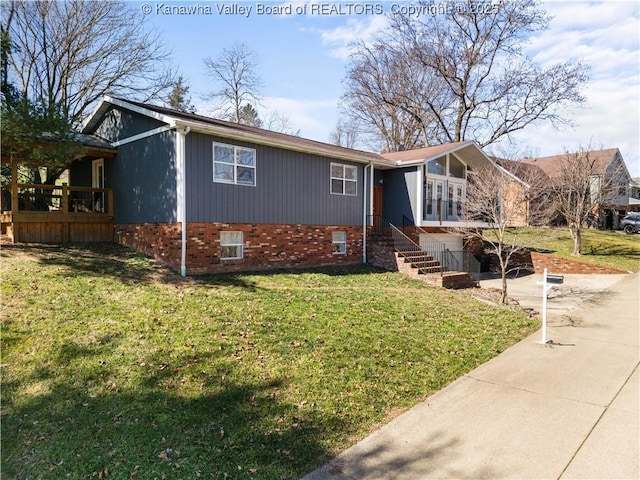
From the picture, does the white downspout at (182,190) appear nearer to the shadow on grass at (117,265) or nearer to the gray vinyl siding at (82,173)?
the shadow on grass at (117,265)

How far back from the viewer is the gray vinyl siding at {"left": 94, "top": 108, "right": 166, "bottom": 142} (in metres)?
11.6

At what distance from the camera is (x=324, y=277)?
11.5 meters

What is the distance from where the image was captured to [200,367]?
5191mm

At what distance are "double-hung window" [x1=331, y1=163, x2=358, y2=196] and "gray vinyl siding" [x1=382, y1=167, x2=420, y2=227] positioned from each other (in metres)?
2.59

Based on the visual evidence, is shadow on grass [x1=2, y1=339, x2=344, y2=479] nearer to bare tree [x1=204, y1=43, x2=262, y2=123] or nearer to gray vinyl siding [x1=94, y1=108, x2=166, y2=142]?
gray vinyl siding [x1=94, y1=108, x2=166, y2=142]

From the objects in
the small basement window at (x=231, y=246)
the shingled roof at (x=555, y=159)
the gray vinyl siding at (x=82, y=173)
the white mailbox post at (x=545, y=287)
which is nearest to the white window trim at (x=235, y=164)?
the small basement window at (x=231, y=246)

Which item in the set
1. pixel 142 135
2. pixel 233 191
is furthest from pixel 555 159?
pixel 142 135

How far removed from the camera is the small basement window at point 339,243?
14.0m

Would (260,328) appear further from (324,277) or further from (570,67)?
(570,67)

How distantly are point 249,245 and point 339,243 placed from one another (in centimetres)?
388

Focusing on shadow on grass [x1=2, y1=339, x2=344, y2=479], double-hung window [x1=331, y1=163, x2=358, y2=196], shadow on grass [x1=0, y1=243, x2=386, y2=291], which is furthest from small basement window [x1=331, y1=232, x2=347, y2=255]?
shadow on grass [x1=2, y1=339, x2=344, y2=479]

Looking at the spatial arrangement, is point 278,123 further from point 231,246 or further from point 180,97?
point 231,246

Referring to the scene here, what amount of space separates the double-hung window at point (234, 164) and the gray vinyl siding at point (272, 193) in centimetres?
Result: 13

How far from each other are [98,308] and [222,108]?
91.5 feet
